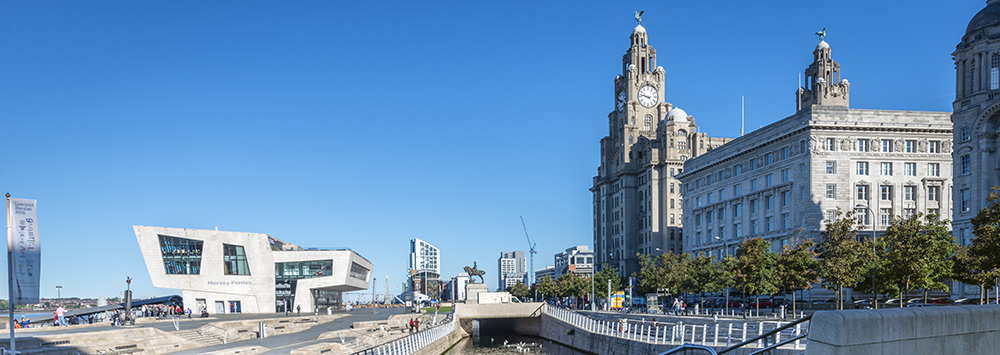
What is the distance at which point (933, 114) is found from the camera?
94562mm

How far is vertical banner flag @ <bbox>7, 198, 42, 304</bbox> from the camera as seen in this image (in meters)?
27.8

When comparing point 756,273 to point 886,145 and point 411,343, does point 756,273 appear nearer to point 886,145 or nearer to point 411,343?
point 411,343

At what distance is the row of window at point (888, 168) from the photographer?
9494cm

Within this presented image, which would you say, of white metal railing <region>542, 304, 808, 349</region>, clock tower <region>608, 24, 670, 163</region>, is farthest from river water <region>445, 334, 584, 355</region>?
clock tower <region>608, 24, 670, 163</region>

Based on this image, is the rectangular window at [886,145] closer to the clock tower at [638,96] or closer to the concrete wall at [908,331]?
the clock tower at [638,96]

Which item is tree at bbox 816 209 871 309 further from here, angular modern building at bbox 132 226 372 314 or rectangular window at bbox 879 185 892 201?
angular modern building at bbox 132 226 372 314

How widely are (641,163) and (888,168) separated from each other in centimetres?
6927

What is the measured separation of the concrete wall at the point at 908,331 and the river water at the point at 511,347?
54.0 m

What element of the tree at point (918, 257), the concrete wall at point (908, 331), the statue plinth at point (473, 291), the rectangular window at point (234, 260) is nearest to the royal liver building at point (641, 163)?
the statue plinth at point (473, 291)

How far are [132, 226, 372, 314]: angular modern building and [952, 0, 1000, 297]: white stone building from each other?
7089 cm

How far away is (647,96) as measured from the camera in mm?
166875

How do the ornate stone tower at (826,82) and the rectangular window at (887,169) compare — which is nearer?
the rectangular window at (887,169)

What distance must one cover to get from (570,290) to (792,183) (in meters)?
52.4

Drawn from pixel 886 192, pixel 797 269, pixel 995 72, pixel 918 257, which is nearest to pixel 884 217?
pixel 886 192
